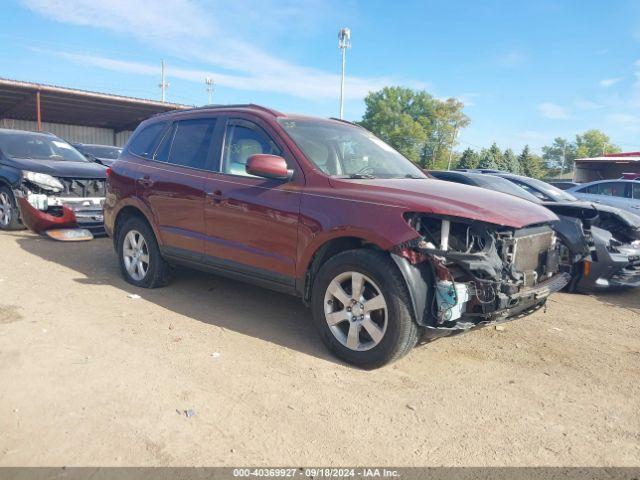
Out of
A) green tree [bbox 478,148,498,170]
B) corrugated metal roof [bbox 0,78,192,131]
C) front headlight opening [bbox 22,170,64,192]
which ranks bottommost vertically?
front headlight opening [bbox 22,170,64,192]

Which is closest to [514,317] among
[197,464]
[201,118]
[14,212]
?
[197,464]

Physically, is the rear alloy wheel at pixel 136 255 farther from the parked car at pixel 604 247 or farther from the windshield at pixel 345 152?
the parked car at pixel 604 247

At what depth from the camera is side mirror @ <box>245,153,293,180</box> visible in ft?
12.8

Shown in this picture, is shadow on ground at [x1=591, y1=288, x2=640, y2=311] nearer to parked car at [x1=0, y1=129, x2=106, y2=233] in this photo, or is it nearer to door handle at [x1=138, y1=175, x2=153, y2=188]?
door handle at [x1=138, y1=175, x2=153, y2=188]

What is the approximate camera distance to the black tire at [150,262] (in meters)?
5.34

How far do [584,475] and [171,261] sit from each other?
405cm

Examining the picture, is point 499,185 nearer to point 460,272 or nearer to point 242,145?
point 242,145

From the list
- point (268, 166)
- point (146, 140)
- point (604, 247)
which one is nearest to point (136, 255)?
point (146, 140)

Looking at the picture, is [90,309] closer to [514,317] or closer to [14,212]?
[514,317]

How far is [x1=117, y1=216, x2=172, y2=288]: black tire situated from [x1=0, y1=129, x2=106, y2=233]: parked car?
98.9 inches

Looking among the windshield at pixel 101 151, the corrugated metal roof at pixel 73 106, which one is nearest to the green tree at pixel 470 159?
the corrugated metal roof at pixel 73 106

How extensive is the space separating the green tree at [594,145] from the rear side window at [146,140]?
110 meters

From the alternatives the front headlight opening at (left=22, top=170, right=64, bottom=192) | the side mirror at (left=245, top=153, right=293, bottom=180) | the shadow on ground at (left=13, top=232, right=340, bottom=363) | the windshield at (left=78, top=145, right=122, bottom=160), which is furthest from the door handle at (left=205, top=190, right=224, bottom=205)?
the windshield at (left=78, top=145, right=122, bottom=160)

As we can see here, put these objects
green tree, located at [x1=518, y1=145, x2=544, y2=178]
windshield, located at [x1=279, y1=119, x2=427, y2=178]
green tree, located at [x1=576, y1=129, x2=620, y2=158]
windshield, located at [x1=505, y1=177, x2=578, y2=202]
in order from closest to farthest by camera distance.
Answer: windshield, located at [x1=279, y1=119, x2=427, y2=178], windshield, located at [x1=505, y1=177, x2=578, y2=202], green tree, located at [x1=518, y1=145, x2=544, y2=178], green tree, located at [x1=576, y1=129, x2=620, y2=158]
